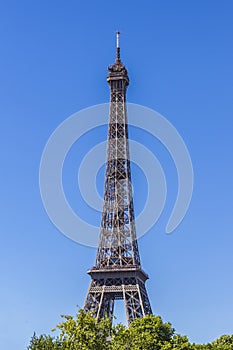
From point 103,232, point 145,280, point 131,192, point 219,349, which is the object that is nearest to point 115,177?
point 131,192

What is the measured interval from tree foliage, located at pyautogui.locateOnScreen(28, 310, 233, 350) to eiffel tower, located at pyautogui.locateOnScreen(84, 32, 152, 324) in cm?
2368

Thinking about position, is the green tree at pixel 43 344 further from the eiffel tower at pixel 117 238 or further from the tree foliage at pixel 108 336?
the eiffel tower at pixel 117 238

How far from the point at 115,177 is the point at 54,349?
52801 mm

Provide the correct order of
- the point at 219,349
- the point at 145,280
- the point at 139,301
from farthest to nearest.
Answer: the point at 145,280
the point at 139,301
the point at 219,349

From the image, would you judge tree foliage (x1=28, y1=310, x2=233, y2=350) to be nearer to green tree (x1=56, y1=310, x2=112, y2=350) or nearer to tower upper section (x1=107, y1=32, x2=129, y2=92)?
green tree (x1=56, y1=310, x2=112, y2=350)

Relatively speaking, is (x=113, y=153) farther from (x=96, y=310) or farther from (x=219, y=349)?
(x=219, y=349)

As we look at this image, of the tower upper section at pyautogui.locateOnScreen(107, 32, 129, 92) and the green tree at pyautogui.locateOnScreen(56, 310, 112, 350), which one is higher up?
the tower upper section at pyautogui.locateOnScreen(107, 32, 129, 92)

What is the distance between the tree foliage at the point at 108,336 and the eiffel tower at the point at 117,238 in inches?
932

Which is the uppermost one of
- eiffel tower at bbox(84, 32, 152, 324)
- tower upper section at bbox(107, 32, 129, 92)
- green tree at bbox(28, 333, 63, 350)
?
tower upper section at bbox(107, 32, 129, 92)

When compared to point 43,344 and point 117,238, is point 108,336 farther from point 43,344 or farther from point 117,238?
point 117,238

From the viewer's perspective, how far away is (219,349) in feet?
246

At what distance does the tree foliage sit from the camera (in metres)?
53.3

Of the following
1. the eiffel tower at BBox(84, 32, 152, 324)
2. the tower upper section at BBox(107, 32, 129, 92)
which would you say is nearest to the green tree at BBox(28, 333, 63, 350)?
the eiffel tower at BBox(84, 32, 152, 324)

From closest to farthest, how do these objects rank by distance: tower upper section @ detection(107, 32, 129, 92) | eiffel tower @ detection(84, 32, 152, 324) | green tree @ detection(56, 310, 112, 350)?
green tree @ detection(56, 310, 112, 350) < eiffel tower @ detection(84, 32, 152, 324) < tower upper section @ detection(107, 32, 129, 92)
